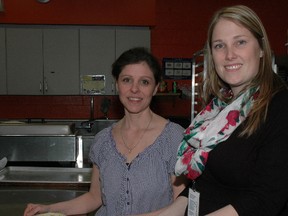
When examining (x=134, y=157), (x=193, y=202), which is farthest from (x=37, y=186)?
(x=193, y=202)

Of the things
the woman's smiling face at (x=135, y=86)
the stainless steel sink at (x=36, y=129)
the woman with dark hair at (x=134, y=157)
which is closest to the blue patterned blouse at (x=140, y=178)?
the woman with dark hair at (x=134, y=157)

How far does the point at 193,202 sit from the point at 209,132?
26cm

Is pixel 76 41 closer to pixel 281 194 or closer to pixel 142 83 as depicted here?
pixel 142 83

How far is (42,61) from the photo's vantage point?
15.2 ft

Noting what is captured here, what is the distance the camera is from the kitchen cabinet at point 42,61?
4.61 metres

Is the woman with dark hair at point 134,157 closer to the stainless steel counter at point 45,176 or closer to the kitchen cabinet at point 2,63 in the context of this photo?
the stainless steel counter at point 45,176

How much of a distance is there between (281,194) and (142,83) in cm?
77

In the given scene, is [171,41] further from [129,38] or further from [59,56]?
[59,56]

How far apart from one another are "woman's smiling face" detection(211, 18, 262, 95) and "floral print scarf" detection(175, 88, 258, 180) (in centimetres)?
6

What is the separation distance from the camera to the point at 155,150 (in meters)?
1.53

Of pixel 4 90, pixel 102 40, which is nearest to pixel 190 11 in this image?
pixel 102 40

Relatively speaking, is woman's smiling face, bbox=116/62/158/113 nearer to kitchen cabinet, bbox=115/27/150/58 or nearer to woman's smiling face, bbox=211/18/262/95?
woman's smiling face, bbox=211/18/262/95

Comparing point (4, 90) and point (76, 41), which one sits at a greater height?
point (76, 41)

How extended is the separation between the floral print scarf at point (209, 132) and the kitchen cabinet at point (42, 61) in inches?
142
